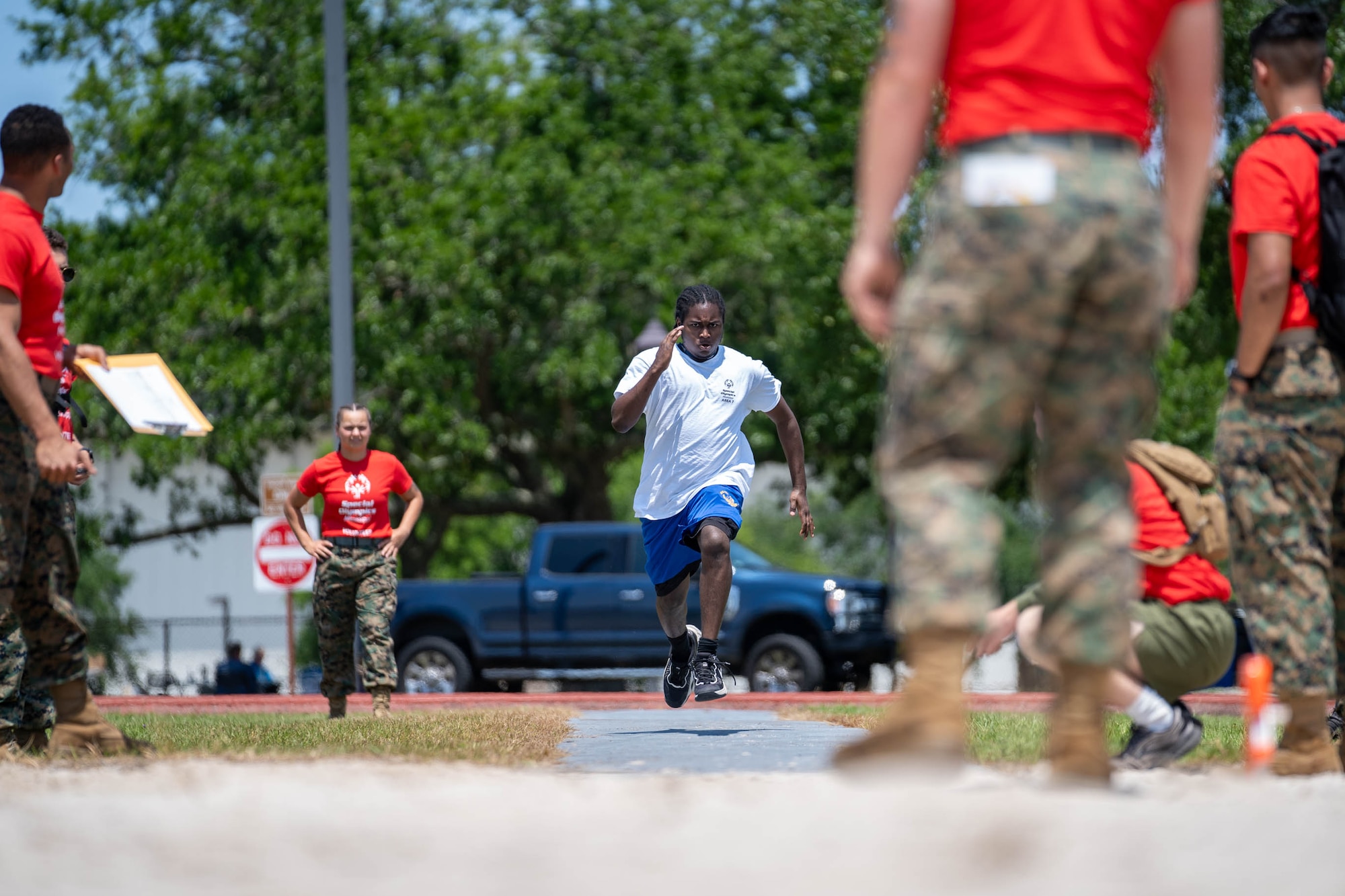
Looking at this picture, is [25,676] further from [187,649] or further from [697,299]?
[187,649]

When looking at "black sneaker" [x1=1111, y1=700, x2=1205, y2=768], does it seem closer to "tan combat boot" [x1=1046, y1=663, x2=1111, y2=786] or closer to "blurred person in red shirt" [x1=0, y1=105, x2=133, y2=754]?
"tan combat boot" [x1=1046, y1=663, x2=1111, y2=786]

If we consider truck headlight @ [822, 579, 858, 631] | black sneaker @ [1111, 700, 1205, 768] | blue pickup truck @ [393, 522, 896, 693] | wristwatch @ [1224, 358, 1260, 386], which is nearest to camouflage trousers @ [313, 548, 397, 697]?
black sneaker @ [1111, 700, 1205, 768]

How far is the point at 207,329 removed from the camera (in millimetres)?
24078

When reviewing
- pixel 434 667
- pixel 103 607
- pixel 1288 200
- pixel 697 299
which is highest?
pixel 697 299

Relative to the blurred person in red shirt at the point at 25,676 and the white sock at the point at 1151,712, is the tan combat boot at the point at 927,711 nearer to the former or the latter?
the white sock at the point at 1151,712

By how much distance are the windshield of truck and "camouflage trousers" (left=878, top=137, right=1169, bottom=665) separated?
13.7 m

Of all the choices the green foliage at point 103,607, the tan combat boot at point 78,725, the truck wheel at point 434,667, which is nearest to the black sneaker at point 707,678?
the tan combat boot at point 78,725

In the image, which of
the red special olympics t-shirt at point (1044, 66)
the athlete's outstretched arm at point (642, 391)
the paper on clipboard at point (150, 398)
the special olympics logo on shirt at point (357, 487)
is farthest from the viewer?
the special olympics logo on shirt at point (357, 487)

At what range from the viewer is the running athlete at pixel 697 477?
7910 millimetres

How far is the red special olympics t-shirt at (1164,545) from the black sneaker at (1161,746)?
1.35ft

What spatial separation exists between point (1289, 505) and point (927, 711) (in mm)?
1693

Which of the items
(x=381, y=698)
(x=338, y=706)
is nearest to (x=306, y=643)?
(x=338, y=706)

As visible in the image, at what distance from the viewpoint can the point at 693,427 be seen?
803 centimetres

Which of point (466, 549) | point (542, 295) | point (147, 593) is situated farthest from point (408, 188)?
point (147, 593)
